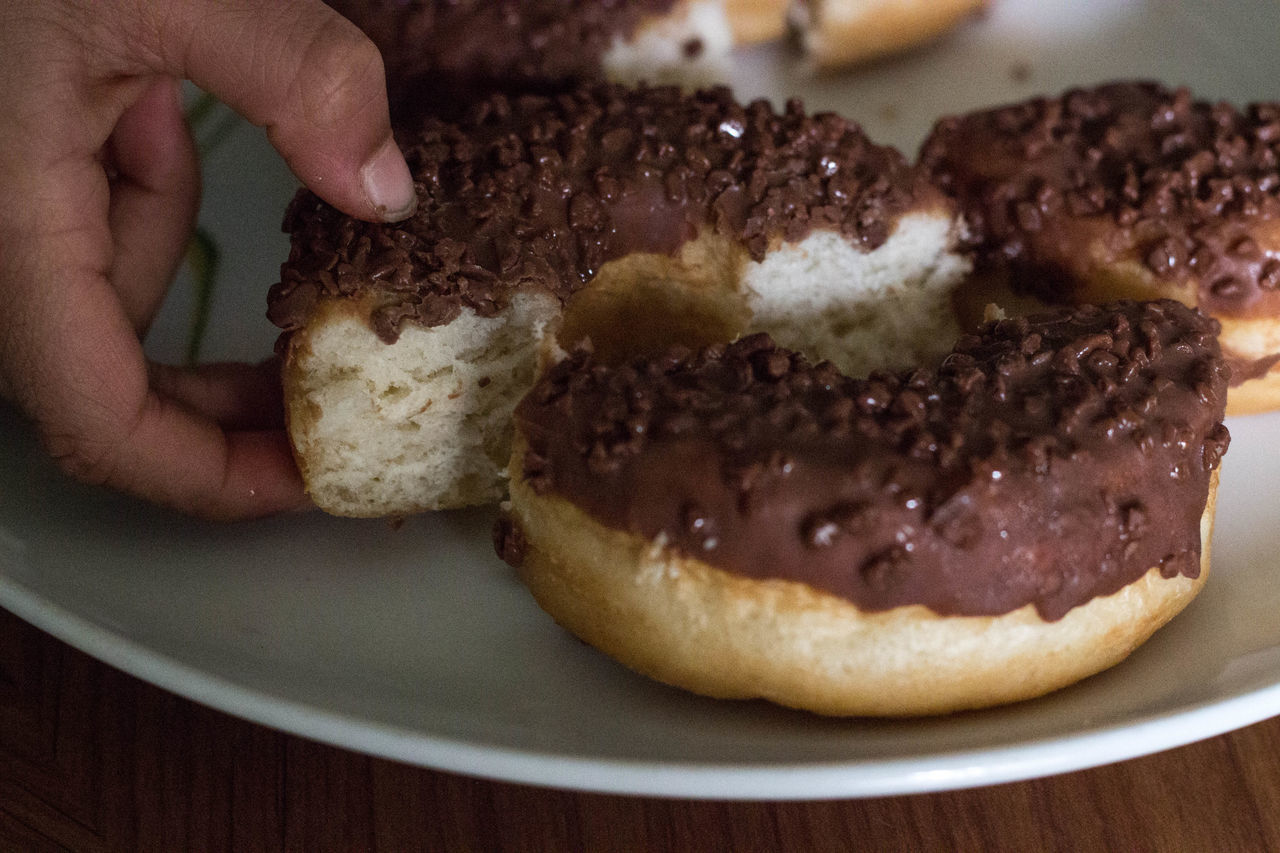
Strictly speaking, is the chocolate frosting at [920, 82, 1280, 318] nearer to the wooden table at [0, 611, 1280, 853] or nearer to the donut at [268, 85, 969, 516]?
the donut at [268, 85, 969, 516]

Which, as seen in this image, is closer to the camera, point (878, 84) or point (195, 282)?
point (195, 282)

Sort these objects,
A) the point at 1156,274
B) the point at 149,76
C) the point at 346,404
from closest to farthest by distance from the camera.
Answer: the point at 149,76 → the point at 346,404 → the point at 1156,274

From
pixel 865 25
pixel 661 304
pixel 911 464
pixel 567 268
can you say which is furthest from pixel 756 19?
pixel 911 464

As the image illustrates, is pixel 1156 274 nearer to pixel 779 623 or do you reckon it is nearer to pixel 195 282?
pixel 779 623

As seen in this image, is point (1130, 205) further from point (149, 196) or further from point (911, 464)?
point (149, 196)

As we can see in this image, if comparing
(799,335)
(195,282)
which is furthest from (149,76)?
(799,335)

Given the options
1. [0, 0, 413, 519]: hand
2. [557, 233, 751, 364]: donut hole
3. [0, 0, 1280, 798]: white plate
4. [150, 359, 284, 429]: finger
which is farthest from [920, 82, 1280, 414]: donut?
[150, 359, 284, 429]: finger

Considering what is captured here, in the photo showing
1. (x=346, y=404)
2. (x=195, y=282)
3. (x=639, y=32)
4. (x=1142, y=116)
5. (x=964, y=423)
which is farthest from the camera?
(x=639, y=32)

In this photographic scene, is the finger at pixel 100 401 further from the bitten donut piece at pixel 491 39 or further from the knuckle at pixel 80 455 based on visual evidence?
the bitten donut piece at pixel 491 39
